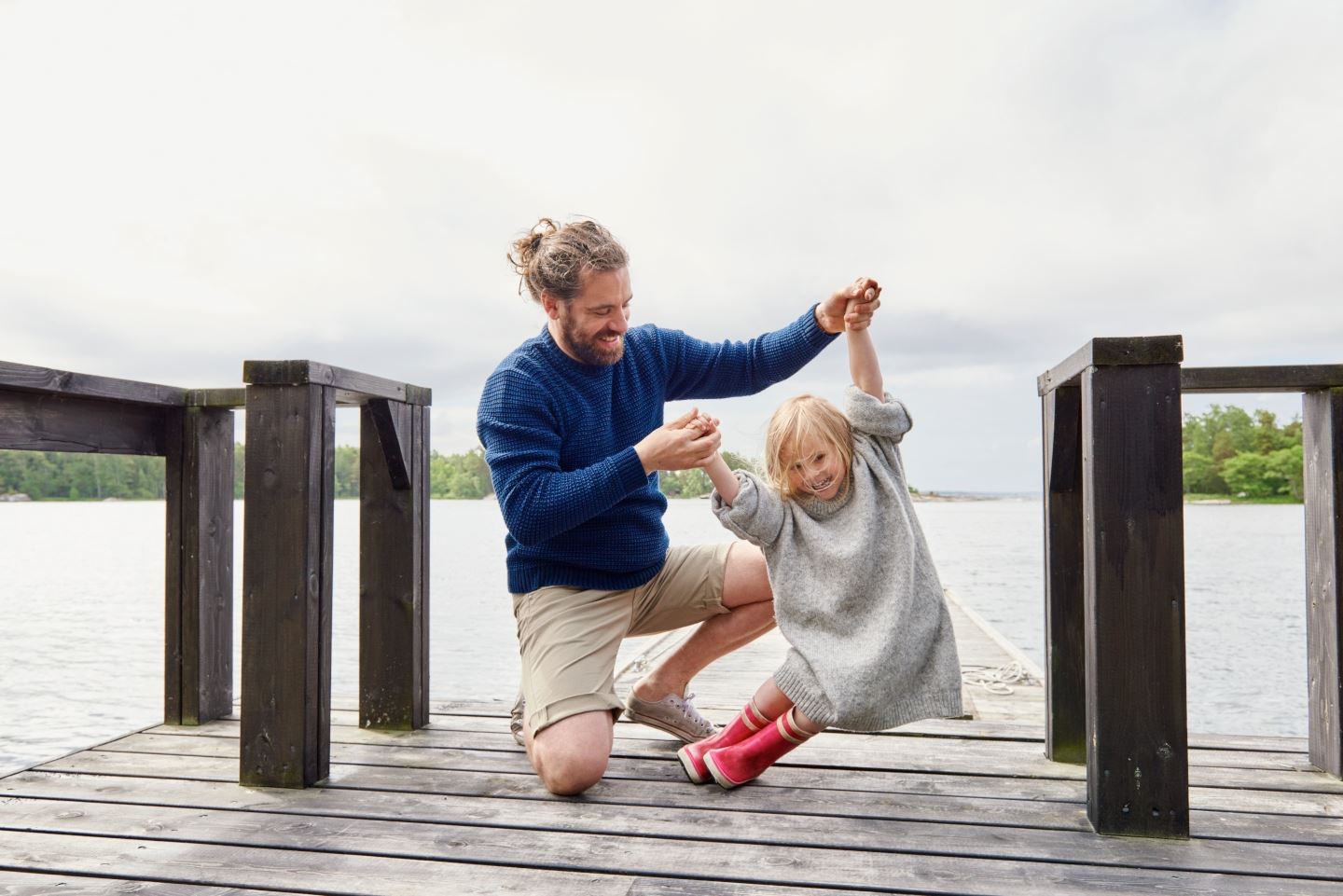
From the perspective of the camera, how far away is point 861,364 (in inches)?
83.9

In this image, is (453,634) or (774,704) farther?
(453,634)

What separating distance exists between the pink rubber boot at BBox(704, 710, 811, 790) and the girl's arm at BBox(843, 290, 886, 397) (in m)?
0.72

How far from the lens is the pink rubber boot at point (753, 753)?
2020 mm

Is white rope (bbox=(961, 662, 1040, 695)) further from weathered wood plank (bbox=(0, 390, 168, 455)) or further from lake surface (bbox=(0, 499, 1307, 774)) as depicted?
weathered wood plank (bbox=(0, 390, 168, 455))

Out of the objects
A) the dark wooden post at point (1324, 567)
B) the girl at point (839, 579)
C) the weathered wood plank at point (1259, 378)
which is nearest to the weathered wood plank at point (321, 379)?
the girl at point (839, 579)

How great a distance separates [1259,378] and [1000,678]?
1871mm

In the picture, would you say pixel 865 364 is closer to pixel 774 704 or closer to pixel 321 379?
pixel 774 704

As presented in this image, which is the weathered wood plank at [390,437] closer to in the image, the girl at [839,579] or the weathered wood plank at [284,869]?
the girl at [839,579]

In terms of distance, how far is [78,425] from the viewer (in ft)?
7.76

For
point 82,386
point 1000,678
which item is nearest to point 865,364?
point 82,386

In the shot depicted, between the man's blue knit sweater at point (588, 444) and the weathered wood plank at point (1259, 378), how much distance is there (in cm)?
83

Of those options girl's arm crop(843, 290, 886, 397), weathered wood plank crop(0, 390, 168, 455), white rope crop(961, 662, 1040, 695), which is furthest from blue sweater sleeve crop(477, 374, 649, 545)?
white rope crop(961, 662, 1040, 695)

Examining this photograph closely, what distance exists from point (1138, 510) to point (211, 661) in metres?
2.39

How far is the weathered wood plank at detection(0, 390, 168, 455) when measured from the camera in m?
2.17
